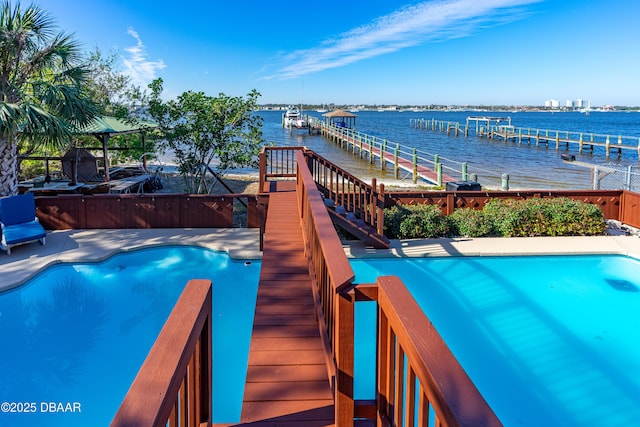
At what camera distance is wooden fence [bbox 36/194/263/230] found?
9.89 meters

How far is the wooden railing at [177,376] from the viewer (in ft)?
3.62

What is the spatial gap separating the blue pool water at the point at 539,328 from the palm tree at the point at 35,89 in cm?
688

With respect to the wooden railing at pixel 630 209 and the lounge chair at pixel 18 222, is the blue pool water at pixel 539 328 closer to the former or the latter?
the wooden railing at pixel 630 209

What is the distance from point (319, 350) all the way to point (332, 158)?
29450mm

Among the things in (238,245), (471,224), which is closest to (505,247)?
(471,224)

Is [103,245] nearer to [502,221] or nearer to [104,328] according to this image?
[104,328]

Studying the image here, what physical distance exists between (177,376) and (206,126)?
36.2 feet

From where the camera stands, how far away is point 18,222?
349 inches

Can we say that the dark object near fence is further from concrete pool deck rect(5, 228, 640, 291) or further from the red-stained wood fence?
concrete pool deck rect(5, 228, 640, 291)

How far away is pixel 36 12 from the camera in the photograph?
9445 millimetres

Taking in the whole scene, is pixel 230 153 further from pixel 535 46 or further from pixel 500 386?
pixel 535 46

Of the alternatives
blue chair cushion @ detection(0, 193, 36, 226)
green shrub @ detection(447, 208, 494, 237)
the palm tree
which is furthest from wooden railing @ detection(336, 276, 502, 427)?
the palm tree

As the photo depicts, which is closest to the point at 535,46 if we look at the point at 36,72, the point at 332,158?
the point at 332,158

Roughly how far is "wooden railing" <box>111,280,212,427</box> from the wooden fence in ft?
27.2
